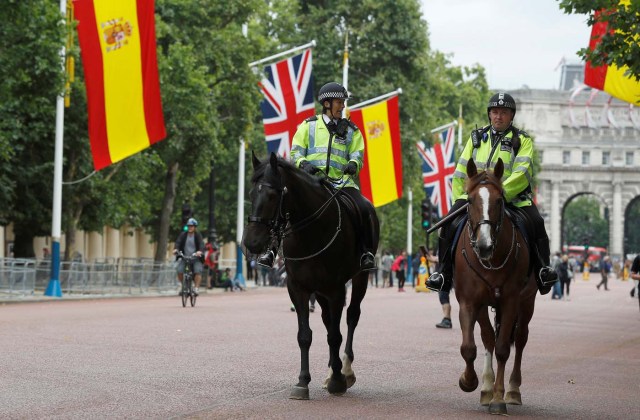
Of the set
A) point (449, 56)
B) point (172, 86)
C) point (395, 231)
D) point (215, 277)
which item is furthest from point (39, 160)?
point (449, 56)

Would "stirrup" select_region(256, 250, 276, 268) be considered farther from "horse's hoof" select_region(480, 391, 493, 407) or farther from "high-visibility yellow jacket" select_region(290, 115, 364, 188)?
"horse's hoof" select_region(480, 391, 493, 407)

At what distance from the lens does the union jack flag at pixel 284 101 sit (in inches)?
1442

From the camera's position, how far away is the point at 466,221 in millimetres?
11141

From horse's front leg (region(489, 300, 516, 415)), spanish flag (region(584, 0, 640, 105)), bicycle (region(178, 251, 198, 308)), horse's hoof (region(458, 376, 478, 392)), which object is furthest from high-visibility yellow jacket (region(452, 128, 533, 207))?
bicycle (region(178, 251, 198, 308))

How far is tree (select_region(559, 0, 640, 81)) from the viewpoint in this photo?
17938 millimetres

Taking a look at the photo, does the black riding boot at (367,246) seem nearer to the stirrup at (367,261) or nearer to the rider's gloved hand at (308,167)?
the stirrup at (367,261)

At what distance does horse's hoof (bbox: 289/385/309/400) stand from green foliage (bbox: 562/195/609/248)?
166 meters

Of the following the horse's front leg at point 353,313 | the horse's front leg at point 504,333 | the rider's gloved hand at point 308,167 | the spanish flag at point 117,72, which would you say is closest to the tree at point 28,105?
the spanish flag at point 117,72

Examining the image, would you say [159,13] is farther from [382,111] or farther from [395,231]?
[395,231]

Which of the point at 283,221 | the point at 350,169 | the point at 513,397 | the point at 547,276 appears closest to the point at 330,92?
the point at 350,169

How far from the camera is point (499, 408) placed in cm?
1022

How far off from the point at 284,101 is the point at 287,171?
25.9 metres

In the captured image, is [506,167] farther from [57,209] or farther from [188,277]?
[57,209]

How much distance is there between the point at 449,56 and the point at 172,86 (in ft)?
158
